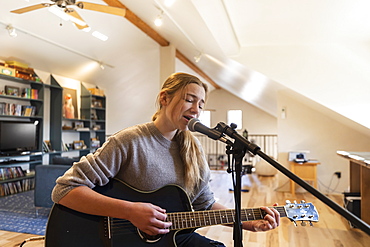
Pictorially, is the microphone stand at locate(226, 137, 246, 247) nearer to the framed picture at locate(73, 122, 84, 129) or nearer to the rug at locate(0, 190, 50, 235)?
the rug at locate(0, 190, 50, 235)

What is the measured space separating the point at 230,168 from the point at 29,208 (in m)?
4.01

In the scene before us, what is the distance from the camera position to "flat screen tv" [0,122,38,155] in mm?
4945

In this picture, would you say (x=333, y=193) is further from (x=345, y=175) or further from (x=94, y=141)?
(x=94, y=141)

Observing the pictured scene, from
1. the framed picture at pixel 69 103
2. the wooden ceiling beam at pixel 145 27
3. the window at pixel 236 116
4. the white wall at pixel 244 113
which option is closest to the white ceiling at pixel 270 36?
the wooden ceiling beam at pixel 145 27

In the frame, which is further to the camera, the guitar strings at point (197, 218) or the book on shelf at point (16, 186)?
the book on shelf at point (16, 186)

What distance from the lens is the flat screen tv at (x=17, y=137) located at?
495 cm

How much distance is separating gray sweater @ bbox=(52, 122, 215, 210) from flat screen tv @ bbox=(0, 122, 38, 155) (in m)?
4.68

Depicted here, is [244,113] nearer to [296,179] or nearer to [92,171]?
[92,171]

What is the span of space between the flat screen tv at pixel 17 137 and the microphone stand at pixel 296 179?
17.2ft

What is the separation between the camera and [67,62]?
6004 mm

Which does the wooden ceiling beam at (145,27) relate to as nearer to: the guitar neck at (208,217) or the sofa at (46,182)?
the sofa at (46,182)

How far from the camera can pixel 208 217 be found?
1.17 metres

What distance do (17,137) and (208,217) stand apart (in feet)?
16.9

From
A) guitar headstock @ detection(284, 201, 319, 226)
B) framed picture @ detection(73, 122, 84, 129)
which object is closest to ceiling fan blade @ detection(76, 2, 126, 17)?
guitar headstock @ detection(284, 201, 319, 226)
